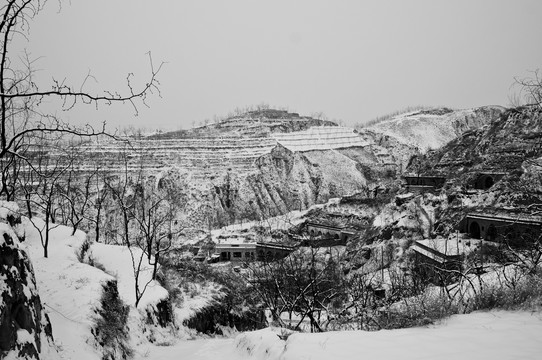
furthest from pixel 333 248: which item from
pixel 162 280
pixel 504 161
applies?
pixel 162 280

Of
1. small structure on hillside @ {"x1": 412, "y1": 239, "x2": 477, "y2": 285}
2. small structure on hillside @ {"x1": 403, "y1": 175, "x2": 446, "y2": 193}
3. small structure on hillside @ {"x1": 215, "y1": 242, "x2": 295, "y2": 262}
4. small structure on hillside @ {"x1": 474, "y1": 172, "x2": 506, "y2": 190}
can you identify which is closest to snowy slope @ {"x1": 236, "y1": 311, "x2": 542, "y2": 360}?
small structure on hillside @ {"x1": 412, "y1": 239, "x2": 477, "y2": 285}

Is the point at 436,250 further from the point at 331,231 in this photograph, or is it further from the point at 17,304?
the point at 17,304

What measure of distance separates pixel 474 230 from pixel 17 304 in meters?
41.3

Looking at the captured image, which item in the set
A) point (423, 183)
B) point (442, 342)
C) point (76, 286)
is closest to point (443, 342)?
point (442, 342)

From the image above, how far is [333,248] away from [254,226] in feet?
66.6

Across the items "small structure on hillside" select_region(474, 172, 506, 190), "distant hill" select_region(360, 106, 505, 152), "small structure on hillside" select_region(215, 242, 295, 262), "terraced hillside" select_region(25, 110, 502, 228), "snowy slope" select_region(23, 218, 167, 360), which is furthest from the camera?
"distant hill" select_region(360, 106, 505, 152)

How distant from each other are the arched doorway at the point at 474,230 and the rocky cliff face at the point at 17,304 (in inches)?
1571

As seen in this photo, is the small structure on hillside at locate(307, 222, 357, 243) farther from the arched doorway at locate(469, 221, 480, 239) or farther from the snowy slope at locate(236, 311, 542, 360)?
the snowy slope at locate(236, 311, 542, 360)

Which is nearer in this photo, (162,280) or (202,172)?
(162,280)

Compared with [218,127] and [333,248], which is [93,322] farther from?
[218,127]

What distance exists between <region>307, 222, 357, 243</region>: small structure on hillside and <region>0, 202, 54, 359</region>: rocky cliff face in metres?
47.7

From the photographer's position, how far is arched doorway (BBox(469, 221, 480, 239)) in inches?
1483

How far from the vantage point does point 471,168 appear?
53.4 m

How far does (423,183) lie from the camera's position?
56188 mm
